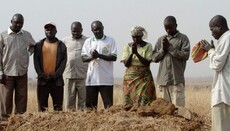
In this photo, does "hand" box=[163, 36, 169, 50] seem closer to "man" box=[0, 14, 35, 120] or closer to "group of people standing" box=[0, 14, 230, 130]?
"group of people standing" box=[0, 14, 230, 130]

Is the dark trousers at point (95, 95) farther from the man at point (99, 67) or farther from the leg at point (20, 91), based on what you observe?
the leg at point (20, 91)

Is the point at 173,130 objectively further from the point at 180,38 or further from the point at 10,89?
the point at 10,89

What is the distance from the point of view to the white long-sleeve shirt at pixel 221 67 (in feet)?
20.3

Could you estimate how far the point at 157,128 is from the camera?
6.40m

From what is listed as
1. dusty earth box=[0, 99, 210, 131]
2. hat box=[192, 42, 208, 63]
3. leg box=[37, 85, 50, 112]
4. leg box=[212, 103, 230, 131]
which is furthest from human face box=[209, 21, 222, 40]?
leg box=[37, 85, 50, 112]

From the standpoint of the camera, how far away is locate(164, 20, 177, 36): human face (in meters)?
8.23

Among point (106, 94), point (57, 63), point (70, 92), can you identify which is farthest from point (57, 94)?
point (106, 94)

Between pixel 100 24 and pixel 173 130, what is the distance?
315 cm

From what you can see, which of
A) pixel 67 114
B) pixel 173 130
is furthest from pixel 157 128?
pixel 67 114

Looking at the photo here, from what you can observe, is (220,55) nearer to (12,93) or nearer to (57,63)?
(57,63)

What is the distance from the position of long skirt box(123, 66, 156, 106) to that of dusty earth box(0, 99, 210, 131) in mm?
900

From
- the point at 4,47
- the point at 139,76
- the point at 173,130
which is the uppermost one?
the point at 4,47

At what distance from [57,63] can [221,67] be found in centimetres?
361

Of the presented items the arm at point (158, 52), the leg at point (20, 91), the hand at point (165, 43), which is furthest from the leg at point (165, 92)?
the leg at point (20, 91)
